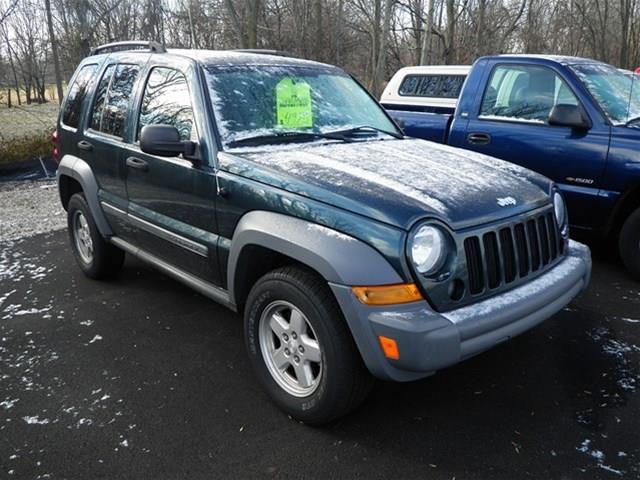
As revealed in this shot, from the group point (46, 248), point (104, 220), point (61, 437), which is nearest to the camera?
point (61, 437)

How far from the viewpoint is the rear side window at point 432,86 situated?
650 centimetres

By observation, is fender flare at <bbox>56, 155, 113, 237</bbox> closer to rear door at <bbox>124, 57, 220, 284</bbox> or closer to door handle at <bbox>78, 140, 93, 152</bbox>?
door handle at <bbox>78, 140, 93, 152</bbox>

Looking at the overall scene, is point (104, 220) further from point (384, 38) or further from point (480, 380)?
point (384, 38)

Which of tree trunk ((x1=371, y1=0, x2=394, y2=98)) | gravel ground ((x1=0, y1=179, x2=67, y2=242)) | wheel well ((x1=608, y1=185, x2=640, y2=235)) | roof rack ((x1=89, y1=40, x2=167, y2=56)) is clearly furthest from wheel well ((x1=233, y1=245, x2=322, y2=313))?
tree trunk ((x1=371, y1=0, x2=394, y2=98))

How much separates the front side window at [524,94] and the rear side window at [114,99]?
335cm

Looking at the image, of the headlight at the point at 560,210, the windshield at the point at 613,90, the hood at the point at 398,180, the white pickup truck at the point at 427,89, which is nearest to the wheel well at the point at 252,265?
the hood at the point at 398,180

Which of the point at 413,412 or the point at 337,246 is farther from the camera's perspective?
the point at 413,412

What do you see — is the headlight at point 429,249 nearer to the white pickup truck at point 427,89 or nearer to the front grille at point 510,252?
Answer: the front grille at point 510,252

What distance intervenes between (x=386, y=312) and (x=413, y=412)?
2.87ft

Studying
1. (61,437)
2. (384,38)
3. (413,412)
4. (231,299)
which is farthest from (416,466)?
(384,38)

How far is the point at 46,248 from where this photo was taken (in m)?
5.73

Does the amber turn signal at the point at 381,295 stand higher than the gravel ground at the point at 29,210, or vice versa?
the amber turn signal at the point at 381,295

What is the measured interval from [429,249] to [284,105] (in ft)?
5.10

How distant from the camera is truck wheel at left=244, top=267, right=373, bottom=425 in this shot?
243 centimetres
